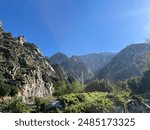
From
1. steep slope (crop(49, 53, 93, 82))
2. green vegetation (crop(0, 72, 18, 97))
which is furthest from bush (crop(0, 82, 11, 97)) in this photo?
steep slope (crop(49, 53, 93, 82))

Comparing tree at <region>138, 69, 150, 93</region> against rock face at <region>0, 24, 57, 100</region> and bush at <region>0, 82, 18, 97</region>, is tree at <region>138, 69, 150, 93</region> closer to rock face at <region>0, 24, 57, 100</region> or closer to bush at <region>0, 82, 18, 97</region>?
rock face at <region>0, 24, 57, 100</region>

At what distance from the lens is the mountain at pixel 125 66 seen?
Answer: 91.5 m

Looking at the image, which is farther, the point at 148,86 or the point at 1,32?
the point at 1,32

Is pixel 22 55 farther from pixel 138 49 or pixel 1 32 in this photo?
pixel 138 49

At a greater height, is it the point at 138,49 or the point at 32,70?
the point at 138,49

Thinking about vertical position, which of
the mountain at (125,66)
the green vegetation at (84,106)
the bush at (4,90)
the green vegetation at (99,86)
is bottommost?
the green vegetation at (84,106)

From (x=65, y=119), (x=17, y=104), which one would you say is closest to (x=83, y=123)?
(x=65, y=119)

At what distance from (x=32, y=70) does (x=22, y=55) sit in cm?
627

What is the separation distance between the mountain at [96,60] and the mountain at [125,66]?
15.1ft

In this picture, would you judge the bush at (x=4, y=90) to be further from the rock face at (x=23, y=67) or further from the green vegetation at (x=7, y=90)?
the rock face at (x=23, y=67)

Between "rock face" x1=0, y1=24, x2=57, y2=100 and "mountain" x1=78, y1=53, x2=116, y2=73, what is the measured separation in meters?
44.0

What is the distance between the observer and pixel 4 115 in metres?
8.33

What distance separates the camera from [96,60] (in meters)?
117

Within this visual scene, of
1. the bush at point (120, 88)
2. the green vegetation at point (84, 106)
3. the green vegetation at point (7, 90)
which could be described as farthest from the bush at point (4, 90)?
the green vegetation at point (84, 106)
